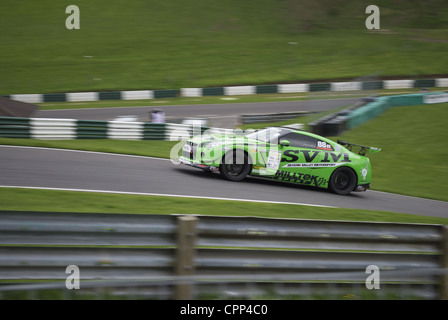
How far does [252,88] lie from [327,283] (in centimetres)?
2333

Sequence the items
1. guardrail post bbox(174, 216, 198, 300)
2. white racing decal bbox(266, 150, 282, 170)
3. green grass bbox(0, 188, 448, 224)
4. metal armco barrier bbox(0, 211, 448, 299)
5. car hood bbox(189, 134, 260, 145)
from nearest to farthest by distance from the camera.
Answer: metal armco barrier bbox(0, 211, 448, 299), guardrail post bbox(174, 216, 198, 300), green grass bbox(0, 188, 448, 224), car hood bbox(189, 134, 260, 145), white racing decal bbox(266, 150, 282, 170)

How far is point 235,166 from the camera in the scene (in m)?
10.8

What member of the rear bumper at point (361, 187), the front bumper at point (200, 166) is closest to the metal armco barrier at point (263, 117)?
the rear bumper at point (361, 187)

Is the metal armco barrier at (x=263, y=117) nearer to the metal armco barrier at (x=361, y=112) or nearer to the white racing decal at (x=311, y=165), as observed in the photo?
the metal armco barrier at (x=361, y=112)

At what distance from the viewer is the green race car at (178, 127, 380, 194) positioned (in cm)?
1055

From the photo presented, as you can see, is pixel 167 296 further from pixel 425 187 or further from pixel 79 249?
pixel 425 187

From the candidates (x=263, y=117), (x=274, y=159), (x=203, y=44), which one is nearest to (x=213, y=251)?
(x=274, y=159)

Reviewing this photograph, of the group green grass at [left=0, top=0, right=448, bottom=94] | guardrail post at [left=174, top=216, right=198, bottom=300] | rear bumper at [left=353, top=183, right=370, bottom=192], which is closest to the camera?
guardrail post at [left=174, top=216, right=198, bottom=300]

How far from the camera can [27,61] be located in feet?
94.2

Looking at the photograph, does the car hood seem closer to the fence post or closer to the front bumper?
the front bumper

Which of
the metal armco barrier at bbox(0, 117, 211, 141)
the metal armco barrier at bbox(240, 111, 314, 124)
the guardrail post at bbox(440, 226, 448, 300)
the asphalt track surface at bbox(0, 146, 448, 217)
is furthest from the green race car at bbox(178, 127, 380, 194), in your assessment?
the metal armco barrier at bbox(240, 111, 314, 124)

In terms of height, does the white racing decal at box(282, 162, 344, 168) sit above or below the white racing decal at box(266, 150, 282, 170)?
below

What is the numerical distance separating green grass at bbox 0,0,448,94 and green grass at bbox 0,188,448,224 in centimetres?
1839

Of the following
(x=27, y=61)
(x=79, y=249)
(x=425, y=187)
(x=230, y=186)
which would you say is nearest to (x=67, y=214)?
(x=79, y=249)
